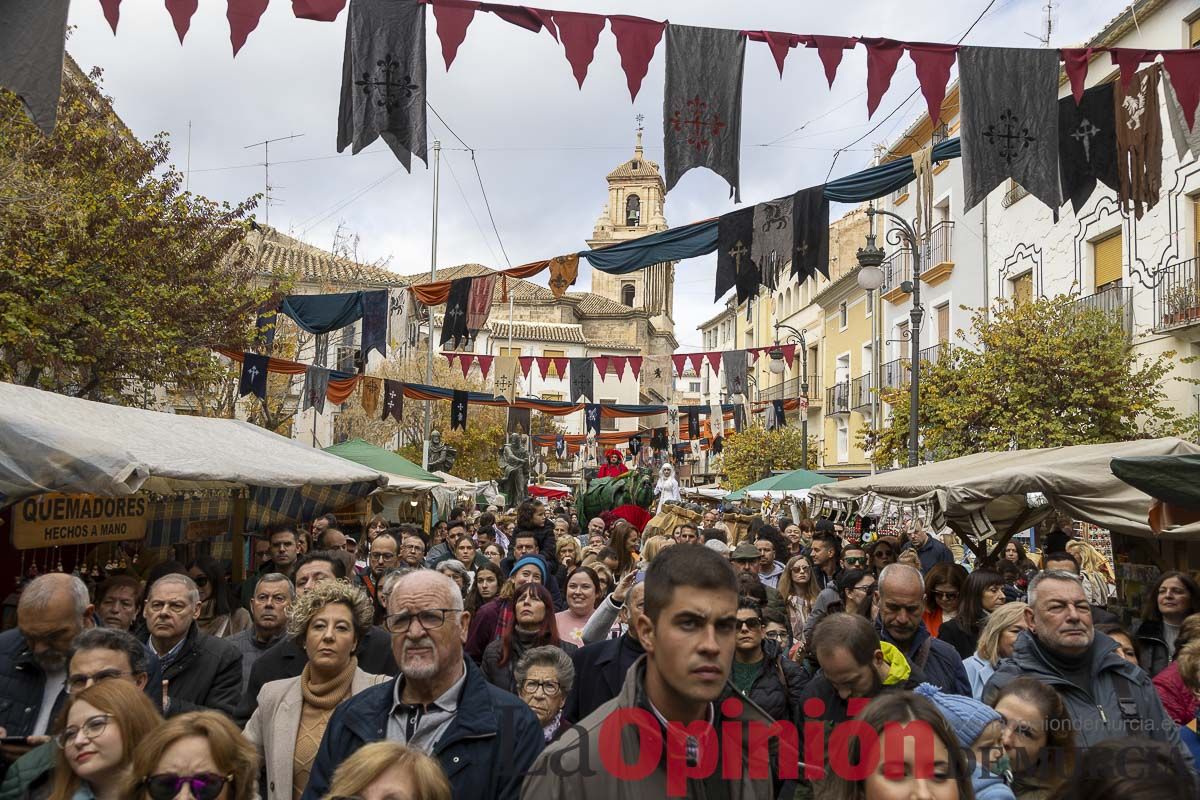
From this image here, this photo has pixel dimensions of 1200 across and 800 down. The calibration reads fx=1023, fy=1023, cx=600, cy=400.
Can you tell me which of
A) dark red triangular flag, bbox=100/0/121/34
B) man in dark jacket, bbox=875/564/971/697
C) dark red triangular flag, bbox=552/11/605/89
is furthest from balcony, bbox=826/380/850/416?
man in dark jacket, bbox=875/564/971/697

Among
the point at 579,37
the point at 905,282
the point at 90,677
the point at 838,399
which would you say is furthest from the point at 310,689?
the point at 838,399

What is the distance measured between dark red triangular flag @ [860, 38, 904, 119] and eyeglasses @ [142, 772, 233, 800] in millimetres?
7291

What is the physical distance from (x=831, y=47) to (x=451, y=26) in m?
3.07

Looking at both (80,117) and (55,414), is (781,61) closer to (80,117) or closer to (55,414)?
(55,414)

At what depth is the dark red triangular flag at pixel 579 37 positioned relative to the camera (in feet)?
26.7

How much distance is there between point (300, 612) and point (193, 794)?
1.50m

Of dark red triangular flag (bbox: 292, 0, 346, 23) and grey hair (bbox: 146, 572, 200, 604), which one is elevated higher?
dark red triangular flag (bbox: 292, 0, 346, 23)

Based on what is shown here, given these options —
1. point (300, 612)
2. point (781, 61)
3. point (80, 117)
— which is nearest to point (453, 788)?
point (300, 612)

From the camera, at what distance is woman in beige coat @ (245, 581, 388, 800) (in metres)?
3.93

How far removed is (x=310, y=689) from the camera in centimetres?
416

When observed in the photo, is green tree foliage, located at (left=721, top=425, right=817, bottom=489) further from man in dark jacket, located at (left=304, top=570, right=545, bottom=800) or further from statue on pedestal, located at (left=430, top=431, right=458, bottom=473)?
man in dark jacket, located at (left=304, top=570, right=545, bottom=800)

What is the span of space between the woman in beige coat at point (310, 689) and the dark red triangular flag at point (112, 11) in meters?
4.85

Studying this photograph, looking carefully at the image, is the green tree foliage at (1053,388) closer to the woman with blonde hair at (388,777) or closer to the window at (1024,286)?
the window at (1024,286)

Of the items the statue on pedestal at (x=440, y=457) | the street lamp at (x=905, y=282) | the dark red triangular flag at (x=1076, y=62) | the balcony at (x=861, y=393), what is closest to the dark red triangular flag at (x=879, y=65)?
the dark red triangular flag at (x=1076, y=62)
